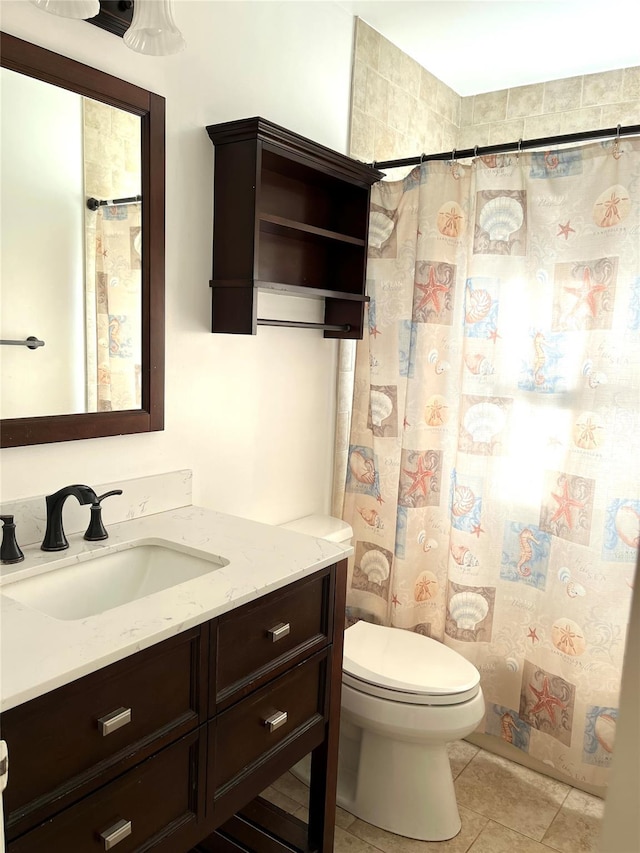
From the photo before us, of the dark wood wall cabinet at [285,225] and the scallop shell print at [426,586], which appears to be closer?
the dark wood wall cabinet at [285,225]

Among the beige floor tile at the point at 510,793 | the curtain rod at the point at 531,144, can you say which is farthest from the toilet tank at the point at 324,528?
the curtain rod at the point at 531,144

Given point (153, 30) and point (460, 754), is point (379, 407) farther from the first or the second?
point (153, 30)

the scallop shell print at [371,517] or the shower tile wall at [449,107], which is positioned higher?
the shower tile wall at [449,107]

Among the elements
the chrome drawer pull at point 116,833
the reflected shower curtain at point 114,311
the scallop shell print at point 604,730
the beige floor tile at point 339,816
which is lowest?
the beige floor tile at point 339,816

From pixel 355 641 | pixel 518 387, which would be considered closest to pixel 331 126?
pixel 518 387

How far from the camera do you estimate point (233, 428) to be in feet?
6.97

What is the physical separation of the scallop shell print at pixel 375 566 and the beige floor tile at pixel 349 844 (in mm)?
839

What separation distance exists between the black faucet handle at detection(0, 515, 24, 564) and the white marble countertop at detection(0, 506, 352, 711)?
0.07 feet

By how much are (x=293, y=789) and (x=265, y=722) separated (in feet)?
2.80

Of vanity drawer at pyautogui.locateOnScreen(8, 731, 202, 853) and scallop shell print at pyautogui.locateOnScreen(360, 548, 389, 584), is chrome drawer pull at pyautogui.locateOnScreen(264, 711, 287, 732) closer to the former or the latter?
vanity drawer at pyautogui.locateOnScreen(8, 731, 202, 853)

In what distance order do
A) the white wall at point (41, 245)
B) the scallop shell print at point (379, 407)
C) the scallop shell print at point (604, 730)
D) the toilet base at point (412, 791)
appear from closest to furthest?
the white wall at point (41, 245), the toilet base at point (412, 791), the scallop shell print at point (604, 730), the scallop shell print at point (379, 407)

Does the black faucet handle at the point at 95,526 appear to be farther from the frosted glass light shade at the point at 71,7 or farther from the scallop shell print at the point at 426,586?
the scallop shell print at the point at 426,586

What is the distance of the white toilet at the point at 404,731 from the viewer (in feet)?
6.27

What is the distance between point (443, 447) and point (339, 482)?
48 centimetres
